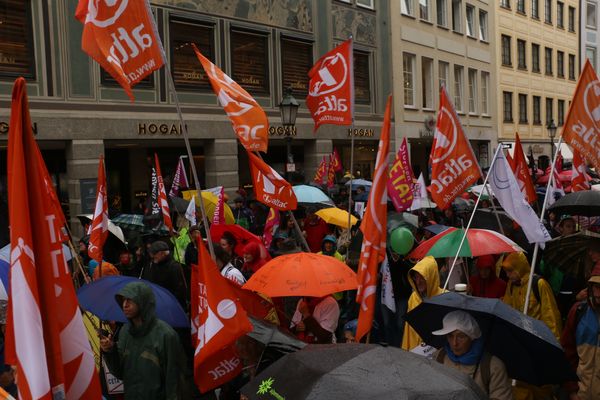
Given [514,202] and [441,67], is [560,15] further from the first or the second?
[514,202]

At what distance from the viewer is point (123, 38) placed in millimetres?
5816

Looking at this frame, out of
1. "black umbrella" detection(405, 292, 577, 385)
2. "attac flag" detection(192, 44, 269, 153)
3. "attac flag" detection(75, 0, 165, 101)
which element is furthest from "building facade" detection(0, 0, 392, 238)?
"black umbrella" detection(405, 292, 577, 385)

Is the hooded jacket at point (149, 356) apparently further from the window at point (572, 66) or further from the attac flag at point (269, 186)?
the window at point (572, 66)

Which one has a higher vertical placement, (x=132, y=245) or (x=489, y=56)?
(x=489, y=56)

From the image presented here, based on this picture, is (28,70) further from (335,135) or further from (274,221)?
(335,135)

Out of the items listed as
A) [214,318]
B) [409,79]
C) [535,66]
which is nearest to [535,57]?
[535,66]

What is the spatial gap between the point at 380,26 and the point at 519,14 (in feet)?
51.1

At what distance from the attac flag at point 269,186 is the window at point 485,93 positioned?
91.2 feet

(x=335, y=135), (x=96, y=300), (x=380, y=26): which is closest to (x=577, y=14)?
(x=380, y=26)

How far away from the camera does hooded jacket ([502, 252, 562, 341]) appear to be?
18.0 feet

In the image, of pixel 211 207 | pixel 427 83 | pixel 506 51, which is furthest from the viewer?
pixel 506 51

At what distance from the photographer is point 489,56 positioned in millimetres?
33406

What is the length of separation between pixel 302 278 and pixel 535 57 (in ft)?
124

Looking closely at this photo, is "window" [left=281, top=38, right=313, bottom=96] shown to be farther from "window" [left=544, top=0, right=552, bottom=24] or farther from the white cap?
"window" [left=544, top=0, right=552, bottom=24]
